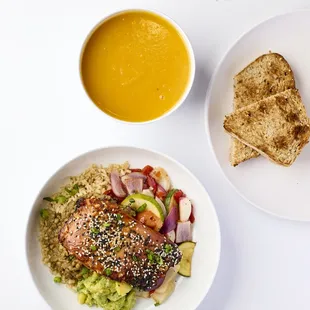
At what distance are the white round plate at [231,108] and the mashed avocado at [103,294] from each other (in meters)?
0.61

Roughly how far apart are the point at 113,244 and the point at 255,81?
85 centimetres

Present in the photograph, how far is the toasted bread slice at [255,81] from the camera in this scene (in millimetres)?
2271

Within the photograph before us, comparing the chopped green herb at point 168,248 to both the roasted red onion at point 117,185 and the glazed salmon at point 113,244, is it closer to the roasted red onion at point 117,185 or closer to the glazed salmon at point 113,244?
the glazed salmon at point 113,244

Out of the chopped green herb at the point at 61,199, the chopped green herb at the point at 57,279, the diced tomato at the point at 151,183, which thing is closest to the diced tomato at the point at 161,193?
the diced tomato at the point at 151,183

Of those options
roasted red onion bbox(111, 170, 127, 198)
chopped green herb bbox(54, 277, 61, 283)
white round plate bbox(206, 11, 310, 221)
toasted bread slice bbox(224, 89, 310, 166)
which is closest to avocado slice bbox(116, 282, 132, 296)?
chopped green herb bbox(54, 277, 61, 283)

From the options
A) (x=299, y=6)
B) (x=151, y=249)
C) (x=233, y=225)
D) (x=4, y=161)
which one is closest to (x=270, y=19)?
(x=299, y=6)

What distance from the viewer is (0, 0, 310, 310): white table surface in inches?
92.2

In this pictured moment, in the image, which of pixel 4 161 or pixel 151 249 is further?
pixel 4 161

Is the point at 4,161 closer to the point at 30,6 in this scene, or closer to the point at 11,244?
the point at 11,244

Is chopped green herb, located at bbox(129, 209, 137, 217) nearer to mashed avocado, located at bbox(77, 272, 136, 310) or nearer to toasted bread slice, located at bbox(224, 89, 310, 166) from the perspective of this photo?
mashed avocado, located at bbox(77, 272, 136, 310)

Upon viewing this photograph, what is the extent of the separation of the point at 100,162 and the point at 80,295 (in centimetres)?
52

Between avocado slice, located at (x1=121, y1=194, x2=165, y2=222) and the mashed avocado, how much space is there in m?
0.30

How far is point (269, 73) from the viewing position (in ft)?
7.51

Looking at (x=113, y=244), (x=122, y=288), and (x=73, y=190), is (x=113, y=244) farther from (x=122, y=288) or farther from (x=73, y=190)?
(x=73, y=190)
